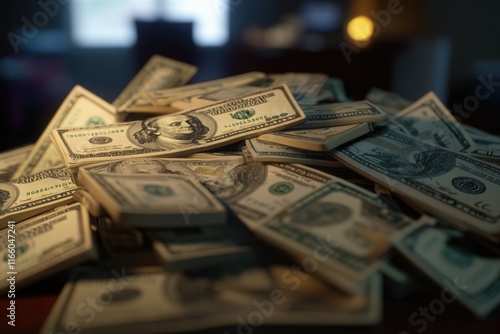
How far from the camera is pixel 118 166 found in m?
1.27

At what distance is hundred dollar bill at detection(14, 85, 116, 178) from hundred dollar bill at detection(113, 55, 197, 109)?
0.17 metres

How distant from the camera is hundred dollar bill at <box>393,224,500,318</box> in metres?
0.93

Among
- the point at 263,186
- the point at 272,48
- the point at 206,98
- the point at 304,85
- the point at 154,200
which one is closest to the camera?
the point at 154,200

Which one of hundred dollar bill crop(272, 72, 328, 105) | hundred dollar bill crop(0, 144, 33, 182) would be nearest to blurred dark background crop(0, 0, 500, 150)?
hundred dollar bill crop(272, 72, 328, 105)

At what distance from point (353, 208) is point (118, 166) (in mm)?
542

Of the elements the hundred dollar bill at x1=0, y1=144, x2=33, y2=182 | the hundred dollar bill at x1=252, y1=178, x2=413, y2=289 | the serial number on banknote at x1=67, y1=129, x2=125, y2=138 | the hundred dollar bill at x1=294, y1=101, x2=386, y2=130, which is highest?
the hundred dollar bill at x1=294, y1=101, x2=386, y2=130

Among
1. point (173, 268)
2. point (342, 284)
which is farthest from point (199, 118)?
point (342, 284)

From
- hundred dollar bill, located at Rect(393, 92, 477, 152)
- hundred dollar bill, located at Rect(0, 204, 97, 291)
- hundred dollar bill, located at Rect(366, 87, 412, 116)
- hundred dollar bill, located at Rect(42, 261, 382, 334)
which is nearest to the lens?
hundred dollar bill, located at Rect(42, 261, 382, 334)

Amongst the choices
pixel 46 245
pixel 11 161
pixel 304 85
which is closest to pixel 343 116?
pixel 304 85

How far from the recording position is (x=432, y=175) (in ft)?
Result: 4.08

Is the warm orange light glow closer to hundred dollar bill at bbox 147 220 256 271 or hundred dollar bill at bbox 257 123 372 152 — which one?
hundred dollar bill at bbox 257 123 372 152

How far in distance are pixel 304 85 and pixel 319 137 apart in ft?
1.68

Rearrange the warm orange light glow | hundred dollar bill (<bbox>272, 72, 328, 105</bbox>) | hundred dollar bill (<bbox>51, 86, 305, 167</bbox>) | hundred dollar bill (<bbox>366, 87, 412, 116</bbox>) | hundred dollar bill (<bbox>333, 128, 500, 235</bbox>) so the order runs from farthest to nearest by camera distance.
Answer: the warm orange light glow, hundred dollar bill (<bbox>366, 87, 412, 116</bbox>), hundred dollar bill (<bbox>272, 72, 328, 105</bbox>), hundred dollar bill (<bbox>51, 86, 305, 167</bbox>), hundred dollar bill (<bbox>333, 128, 500, 235</bbox>)

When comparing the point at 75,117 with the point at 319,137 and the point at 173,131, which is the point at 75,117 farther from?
the point at 319,137
